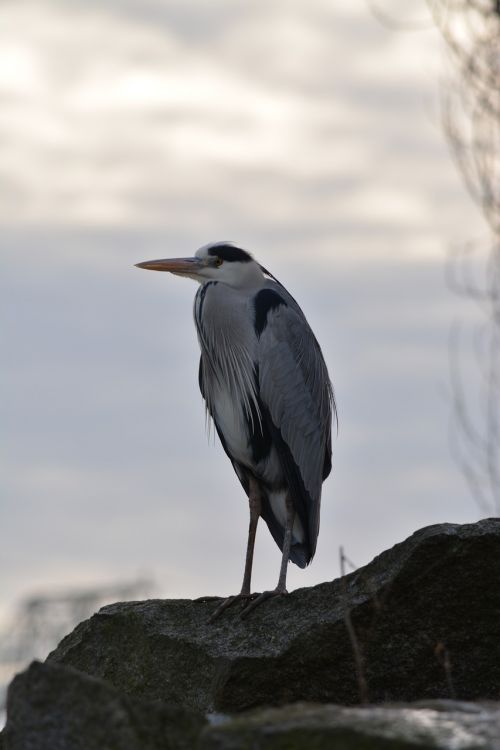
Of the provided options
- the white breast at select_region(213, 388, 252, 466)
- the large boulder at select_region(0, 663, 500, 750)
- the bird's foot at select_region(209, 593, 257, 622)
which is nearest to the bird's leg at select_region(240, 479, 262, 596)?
the white breast at select_region(213, 388, 252, 466)

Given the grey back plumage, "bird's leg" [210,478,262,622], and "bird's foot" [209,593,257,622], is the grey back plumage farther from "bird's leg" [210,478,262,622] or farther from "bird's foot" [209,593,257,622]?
"bird's foot" [209,593,257,622]

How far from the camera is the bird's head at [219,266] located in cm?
778

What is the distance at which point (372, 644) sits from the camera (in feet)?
18.0

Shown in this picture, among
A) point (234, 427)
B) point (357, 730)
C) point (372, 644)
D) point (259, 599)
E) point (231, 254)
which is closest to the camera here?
point (357, 730)

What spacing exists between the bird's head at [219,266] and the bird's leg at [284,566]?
140 cm

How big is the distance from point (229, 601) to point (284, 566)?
640 millimetres

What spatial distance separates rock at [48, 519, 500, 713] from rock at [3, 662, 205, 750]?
6.78ft

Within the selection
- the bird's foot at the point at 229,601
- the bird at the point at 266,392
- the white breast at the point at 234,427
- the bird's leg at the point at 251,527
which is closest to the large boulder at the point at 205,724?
the bird's foot at the point at 229,601

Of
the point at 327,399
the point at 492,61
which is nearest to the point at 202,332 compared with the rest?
the point at 327,399

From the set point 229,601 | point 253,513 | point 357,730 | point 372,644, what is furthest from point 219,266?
point 357,730

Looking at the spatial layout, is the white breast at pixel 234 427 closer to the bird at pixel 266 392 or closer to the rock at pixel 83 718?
the bird at pixel 266 392

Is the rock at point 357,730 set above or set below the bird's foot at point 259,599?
below

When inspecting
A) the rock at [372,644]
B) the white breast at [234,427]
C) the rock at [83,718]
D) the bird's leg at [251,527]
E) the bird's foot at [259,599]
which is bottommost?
the rock at [83,718]

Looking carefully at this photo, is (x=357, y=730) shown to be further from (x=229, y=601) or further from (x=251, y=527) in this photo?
(x=251, y=527)
